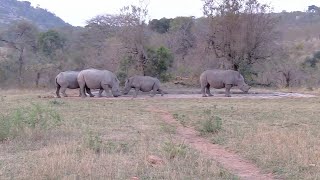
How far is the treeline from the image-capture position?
34000mm

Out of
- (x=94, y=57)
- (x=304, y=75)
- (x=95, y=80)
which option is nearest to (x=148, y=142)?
(x=95, y=80)

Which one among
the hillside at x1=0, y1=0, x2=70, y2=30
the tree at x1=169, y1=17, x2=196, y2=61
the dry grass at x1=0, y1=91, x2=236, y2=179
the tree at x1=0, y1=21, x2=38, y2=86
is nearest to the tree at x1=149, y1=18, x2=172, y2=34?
the tree at x1=169, y1=17, x2=196, y2=61

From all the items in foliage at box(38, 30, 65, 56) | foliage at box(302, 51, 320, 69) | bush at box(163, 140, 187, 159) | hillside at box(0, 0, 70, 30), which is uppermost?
hillside at box(0, 0, 70, 30)

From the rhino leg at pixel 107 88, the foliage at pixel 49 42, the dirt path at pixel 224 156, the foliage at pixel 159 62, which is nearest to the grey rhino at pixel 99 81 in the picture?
the rhino leg at pixel 107 88

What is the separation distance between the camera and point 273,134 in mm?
11977

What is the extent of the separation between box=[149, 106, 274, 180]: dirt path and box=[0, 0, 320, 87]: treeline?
19.7 metres

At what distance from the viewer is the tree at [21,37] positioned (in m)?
44.2

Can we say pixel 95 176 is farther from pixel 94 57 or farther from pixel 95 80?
pixel 94 57

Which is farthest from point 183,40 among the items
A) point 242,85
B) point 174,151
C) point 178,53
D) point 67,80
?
point 174,151

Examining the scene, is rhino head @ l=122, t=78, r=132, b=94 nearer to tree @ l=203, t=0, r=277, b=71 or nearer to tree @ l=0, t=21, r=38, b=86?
tree @ l=203, t=0, r=277, b=71

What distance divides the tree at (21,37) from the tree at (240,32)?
16415mm

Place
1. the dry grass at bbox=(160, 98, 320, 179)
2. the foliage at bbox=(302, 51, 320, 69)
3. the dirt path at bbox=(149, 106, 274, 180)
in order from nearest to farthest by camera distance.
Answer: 1. the dirt path at bbox=(149, 106, 274, 180)
2. the dry grass at bbox=(160, 98, 320, 179)
3. the foliage at bbox=(302, 51, 320, 69)

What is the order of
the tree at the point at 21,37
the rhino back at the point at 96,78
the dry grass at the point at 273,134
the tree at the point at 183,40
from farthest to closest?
the tree at the point at 21,37, the tree at the point at 183,40, the rhino back at the point at 96,78, the dry grass at the point at 273,134

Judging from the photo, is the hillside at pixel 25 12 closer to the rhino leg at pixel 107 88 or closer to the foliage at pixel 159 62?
the foliage at pixel 159 62
